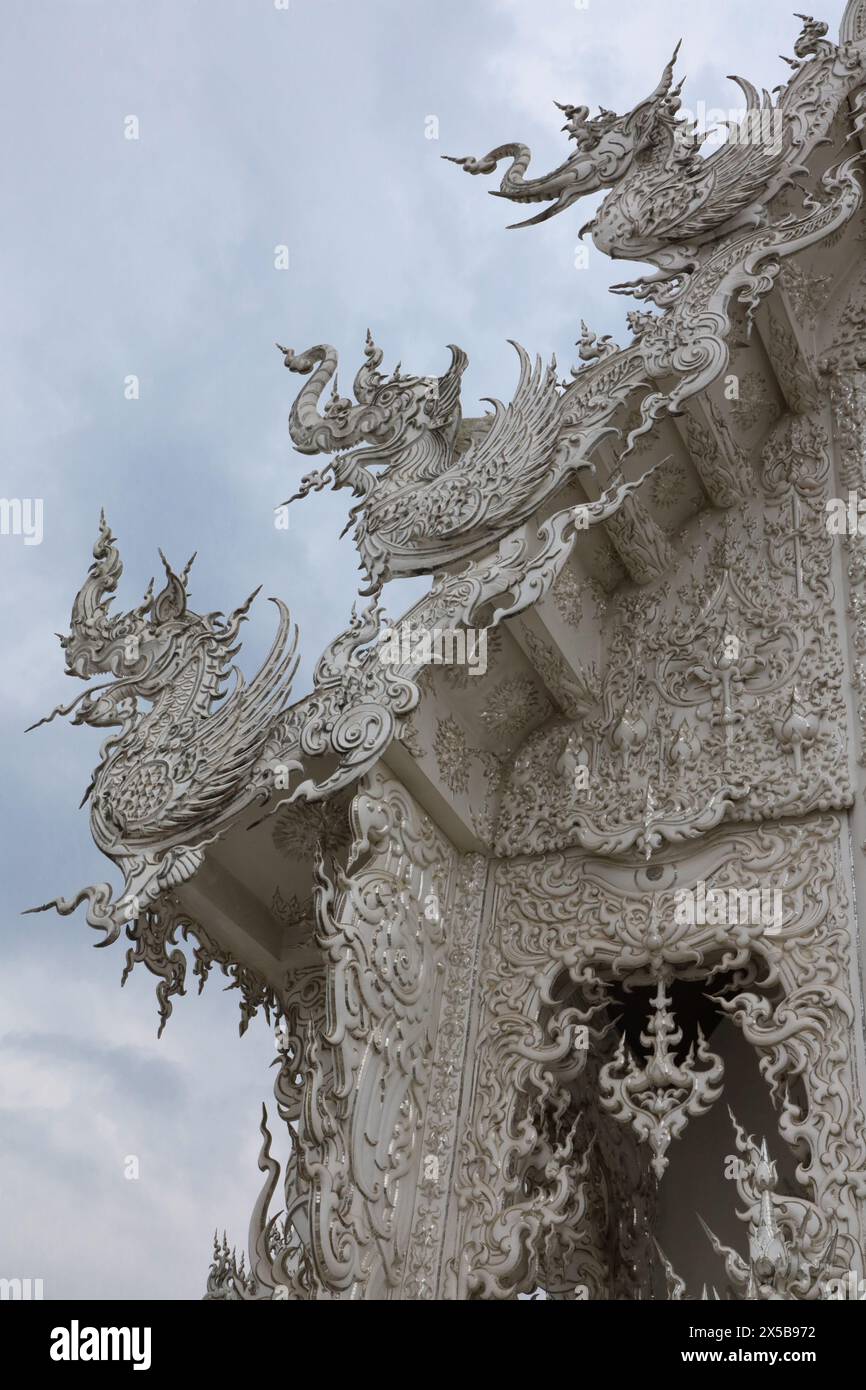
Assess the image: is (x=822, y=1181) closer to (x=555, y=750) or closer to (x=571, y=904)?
(x=571, y=904)

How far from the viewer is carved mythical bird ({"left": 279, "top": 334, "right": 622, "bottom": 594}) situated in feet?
11.7

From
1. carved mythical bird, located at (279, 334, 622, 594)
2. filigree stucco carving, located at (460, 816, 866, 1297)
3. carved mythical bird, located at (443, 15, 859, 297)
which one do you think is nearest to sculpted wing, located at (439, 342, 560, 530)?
carved mythical bird, located at (279, 334, 622, 594)

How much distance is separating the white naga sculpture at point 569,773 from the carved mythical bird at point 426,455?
0.03ft

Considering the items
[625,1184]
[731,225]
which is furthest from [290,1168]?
[731,225]

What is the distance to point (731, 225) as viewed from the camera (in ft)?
12.6

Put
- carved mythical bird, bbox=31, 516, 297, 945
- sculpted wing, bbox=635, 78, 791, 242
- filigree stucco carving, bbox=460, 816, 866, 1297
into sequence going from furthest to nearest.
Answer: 1. sculpted wing, bbox=635, 78, 791, 242
2. carved mythical bird, bbox=31, 516, 297, 945
3. filigree stucco carving, bbox=460, 816, 866, 1297

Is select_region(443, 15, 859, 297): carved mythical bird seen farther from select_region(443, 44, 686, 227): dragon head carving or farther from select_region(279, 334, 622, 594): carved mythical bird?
select_region(279, 334, 622, 594): carved mythical bird

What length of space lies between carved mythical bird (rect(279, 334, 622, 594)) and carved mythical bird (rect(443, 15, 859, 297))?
1.62ft

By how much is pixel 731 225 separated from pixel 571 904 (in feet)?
5.72

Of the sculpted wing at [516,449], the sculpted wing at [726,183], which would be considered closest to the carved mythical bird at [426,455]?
the sculpted wing at [516,449]

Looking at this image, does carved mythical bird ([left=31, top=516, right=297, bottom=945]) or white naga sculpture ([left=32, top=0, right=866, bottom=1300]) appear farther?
carved mythical bird ([left=31, top=516, right=297, bottom=945])

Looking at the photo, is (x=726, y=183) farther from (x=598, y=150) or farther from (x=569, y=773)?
(x=569, y=773)

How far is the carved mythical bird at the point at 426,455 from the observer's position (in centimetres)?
356

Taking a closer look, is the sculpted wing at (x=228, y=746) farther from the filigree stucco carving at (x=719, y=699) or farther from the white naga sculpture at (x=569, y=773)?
the filigree stucco carving at (x=719, y=699)
